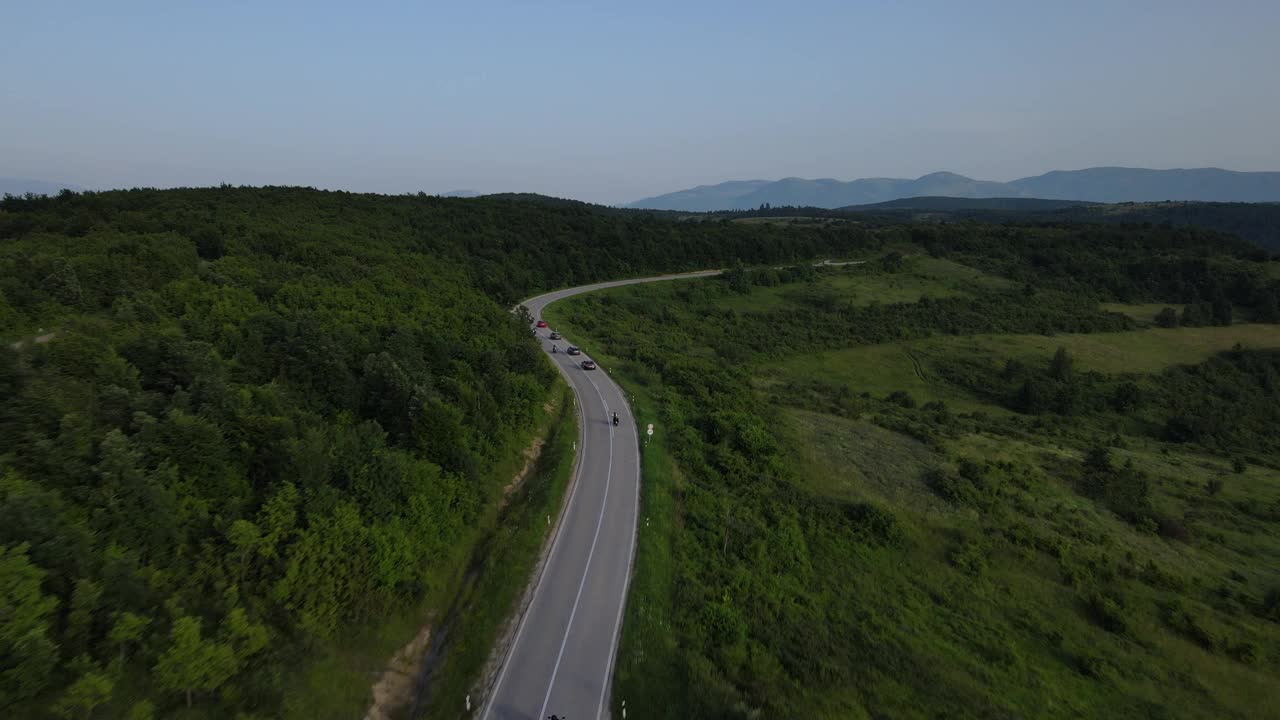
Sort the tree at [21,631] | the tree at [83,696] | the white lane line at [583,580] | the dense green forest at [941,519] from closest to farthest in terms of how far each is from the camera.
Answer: the tree at [21,631] → the tree at [83,696] → the white lane line at [583,580] → the dense green forest at [941,519]

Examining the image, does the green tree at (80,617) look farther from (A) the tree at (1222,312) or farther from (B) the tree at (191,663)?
(A) the tree at (1222,312)

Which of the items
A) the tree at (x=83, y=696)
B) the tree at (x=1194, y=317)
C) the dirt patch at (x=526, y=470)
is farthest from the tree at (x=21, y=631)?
the tree at (x=1194, y=317)

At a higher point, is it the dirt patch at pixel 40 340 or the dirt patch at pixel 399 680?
the dirt patch at pixel 40 340

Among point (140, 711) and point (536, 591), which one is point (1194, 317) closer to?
point (536, 591)

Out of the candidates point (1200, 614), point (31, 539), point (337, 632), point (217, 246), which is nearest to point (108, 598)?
point (31, 539)

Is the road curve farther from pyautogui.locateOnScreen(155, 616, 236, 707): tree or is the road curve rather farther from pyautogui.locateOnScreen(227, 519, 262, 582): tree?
pyautogui.locateOnScreen(227, 519, 262, 582): tree

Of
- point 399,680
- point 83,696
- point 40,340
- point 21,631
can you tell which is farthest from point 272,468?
point 40,340

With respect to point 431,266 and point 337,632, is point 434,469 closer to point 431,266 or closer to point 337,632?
point 337,632
